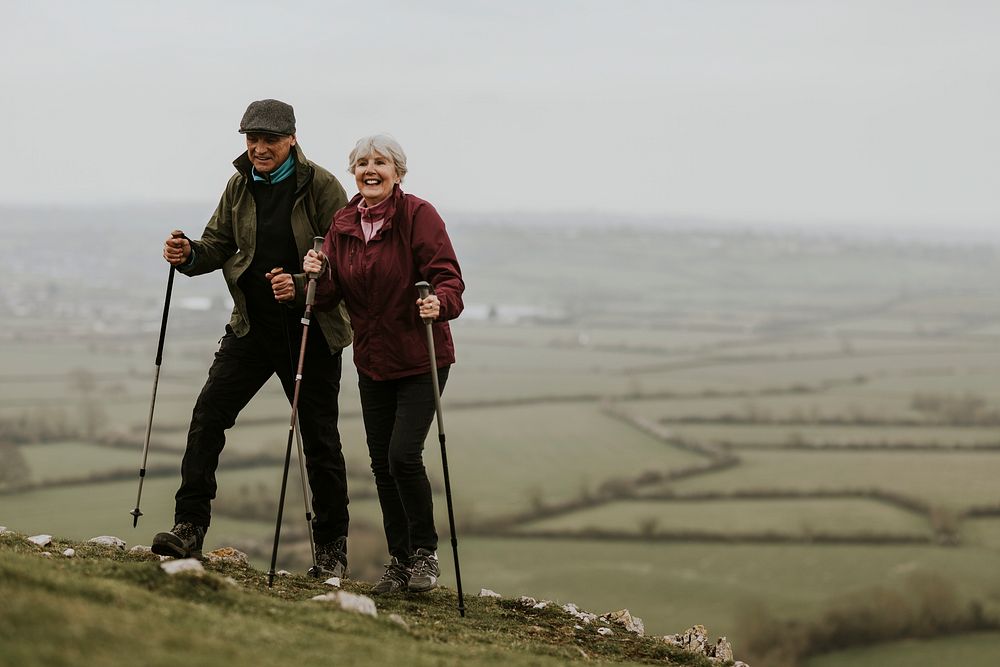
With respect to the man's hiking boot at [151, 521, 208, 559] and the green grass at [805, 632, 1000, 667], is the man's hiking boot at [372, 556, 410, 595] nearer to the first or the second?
the man's hiking boot at [151, 521, 208, 559]

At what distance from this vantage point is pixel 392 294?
841 centimetres

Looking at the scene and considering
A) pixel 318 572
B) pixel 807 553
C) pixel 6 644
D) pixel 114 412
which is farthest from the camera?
pixel 114 412

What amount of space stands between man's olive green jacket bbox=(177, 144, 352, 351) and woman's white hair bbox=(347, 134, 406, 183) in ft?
2.03

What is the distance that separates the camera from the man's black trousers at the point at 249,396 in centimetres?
916

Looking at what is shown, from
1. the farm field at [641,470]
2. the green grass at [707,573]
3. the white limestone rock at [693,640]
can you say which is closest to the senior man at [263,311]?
the white limestone rock at [693,640]

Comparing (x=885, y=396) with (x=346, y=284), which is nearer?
(x=346, y=284)

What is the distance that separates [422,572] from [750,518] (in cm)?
4355

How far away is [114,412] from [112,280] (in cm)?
12270

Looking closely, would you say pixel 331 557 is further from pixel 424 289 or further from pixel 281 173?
pixel 281 173

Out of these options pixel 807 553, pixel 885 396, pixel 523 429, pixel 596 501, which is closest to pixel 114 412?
pixel 523 429

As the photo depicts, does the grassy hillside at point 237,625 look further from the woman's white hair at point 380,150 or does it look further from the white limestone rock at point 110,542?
the woman's white hair at point 380,150

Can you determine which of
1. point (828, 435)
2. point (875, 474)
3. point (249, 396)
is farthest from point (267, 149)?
point (828, 435)

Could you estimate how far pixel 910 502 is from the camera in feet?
170

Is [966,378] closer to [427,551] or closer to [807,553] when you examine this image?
[807,553]
